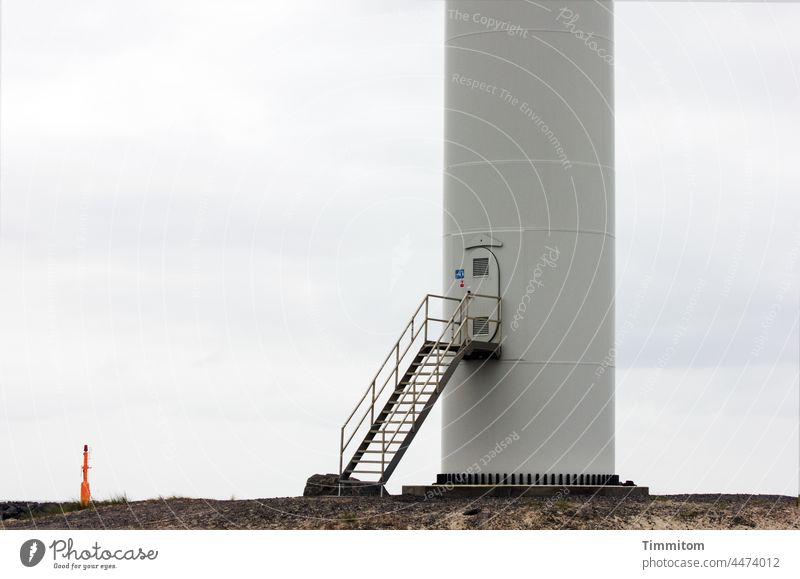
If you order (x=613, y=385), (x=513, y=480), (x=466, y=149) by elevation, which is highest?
(x=466, y=149)

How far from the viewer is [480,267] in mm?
30078

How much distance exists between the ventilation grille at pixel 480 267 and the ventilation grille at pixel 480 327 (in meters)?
0.88

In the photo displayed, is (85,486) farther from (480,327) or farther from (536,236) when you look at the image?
(536,236)

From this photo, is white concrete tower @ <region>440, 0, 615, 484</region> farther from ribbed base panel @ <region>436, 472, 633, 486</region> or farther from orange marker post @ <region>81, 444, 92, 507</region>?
orange marker post @ <region>81, 444, 92, 507</region>

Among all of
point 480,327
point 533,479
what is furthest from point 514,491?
point 480,327

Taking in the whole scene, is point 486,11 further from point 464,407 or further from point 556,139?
point 464,407

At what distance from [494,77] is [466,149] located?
150 centimetres

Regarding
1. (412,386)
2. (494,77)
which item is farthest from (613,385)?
(494,77)

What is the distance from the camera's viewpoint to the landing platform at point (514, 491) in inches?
1146

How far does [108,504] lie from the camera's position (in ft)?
95.5

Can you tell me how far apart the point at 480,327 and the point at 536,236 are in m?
2.08

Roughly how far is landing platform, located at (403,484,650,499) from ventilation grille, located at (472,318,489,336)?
2.96m

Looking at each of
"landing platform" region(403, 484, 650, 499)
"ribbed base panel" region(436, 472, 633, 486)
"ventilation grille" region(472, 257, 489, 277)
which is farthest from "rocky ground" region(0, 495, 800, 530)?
"ventilation grille" region(472, 257, 489, 277)
